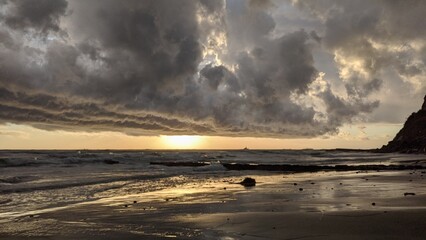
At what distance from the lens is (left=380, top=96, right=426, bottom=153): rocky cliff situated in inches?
4810

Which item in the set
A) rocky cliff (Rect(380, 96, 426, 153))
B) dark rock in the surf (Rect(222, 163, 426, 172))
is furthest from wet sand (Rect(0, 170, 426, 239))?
rocky cliff (Rect(380, 96, 426, 153))

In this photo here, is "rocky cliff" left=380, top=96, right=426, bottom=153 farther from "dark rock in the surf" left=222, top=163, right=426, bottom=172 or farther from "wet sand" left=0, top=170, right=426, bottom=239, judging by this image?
"wet sand" left=0, top=170, right=426, bottom=239

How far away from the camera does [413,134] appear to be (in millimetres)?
136750

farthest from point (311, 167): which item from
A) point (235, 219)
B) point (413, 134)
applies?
point (413, 134)

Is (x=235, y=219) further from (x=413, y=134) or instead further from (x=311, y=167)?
(x=413, y=134)

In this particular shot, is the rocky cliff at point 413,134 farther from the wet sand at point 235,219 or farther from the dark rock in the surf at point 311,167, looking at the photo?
the wet sand at point 235,219

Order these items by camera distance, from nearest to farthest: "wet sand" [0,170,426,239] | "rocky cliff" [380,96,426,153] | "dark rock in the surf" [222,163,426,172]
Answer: "wet sand" [0,170,426,239], "dark rock in the surf" [222,163,426,172], "rocky cliff" [380,96,426,153]

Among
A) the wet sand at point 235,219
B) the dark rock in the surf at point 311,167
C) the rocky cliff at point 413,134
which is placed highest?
the rocky cliff at point 413,134

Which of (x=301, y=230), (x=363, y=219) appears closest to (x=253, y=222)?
(x=301, y=230)

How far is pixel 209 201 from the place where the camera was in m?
16.5

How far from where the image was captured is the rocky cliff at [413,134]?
122175 mm

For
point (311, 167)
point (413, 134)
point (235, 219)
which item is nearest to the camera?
point (235, 219)

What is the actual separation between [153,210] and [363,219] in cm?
748

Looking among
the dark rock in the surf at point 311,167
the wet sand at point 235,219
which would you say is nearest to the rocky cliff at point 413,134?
the dark rock in the surf at point 311,167
